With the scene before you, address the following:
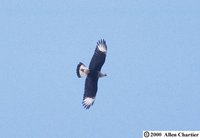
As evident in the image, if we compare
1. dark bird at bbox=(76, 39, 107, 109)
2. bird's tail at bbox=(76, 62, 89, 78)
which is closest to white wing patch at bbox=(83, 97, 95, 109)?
dark bird at bbox=(76, 39, 107, 109)

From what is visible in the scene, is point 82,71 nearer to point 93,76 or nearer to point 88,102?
point 93,76

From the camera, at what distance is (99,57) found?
15500 millimetres

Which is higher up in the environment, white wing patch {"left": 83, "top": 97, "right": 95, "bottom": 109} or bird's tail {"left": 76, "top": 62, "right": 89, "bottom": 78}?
bird's tail {"left": 76, "top": 62, "right": 89, "bottom": 78}

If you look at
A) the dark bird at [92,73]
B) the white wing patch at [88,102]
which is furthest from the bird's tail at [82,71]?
the white wing patch at [88,102]

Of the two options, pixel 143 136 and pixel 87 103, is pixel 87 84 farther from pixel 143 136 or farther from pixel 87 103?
pixel 143 136

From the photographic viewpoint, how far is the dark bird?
15.4 m

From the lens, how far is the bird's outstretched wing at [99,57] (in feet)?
50.7

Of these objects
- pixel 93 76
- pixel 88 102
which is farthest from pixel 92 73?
pixel 88 102

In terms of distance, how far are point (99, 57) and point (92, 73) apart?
42cm

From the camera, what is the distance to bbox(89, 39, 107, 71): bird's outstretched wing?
608 inches

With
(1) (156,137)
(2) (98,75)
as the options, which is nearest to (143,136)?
(1) (156,137)

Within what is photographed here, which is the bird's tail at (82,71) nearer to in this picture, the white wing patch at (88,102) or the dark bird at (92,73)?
the dark bird at (92,73)

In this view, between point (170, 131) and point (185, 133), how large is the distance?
33 centimetres

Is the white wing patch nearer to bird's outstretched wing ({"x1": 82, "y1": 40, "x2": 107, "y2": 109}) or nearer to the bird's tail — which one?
bird's outstretched wing ({"x1": 82, "y1": 40, "x2": 107, "y2": 109})
